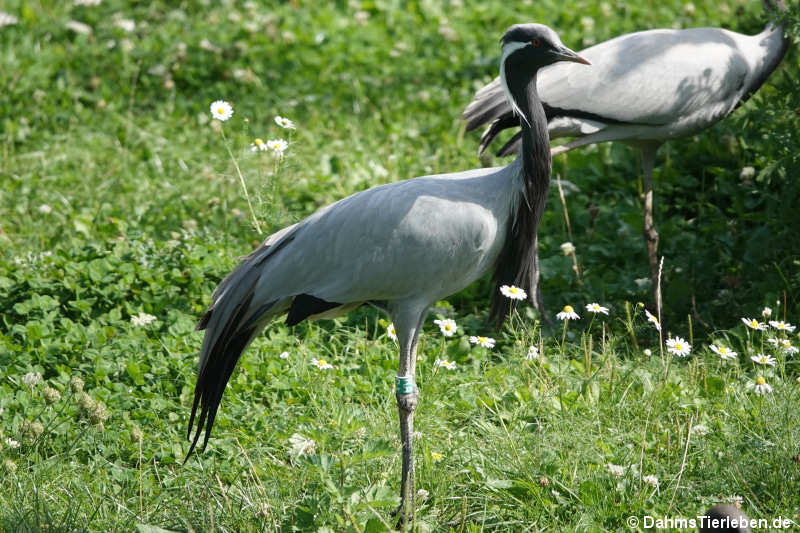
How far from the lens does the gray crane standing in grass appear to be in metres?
5.11

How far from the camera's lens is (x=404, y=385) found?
3.66m

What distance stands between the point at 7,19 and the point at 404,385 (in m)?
5.46

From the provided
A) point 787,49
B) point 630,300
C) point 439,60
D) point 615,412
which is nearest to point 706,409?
point 615,412

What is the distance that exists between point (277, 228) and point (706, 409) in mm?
2141

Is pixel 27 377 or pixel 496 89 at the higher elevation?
pixel 496 89

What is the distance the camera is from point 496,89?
17.1ft

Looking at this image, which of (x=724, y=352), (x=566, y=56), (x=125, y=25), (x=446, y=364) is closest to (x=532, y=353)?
(x=446, y=364)

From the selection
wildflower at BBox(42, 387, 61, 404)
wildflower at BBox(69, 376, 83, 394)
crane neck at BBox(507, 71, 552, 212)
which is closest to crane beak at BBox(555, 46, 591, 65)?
crane neck at BBox(507, 71, 552, 212)

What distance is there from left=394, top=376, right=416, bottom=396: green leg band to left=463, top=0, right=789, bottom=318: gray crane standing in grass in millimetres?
1490

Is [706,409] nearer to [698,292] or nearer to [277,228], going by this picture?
[698,292]

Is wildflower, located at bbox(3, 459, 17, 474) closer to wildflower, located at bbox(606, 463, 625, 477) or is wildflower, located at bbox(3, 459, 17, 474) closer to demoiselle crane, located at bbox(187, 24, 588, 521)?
demoiselle crane, located at bbox(187, 24, 588, 521)

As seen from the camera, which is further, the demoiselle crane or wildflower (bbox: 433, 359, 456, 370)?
wildflower (bbox: 433, 359, 456, 370)

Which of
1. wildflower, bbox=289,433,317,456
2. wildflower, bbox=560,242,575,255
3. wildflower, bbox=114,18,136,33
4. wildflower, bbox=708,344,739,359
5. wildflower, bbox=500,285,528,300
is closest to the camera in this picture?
wildflower, bbox=289,433,317,456

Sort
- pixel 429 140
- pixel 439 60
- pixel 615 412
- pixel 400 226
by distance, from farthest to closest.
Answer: pixel 439 60 < pixel 429 140 < pixel 615 412 < pixel 400 226
